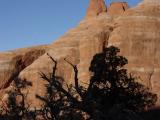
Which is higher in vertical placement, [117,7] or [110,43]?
[117,7]

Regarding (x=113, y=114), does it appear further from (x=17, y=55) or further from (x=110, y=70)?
(x=17, y=55)

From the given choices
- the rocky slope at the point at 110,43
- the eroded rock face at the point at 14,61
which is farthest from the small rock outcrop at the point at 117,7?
the rocky slope at the point at 110,43

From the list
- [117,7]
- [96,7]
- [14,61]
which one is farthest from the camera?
[96,7]

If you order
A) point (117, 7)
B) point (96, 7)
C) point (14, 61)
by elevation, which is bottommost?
point (14, 61)

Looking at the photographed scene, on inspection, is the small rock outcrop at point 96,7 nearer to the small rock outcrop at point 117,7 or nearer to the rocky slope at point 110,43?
the small rock outcrop at point 117,7

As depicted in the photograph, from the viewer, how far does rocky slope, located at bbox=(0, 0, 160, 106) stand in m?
75.6

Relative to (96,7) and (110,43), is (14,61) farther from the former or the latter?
(96,7)

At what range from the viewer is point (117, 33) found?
261 feet

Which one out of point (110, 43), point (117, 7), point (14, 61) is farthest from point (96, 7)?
point (110, 43)

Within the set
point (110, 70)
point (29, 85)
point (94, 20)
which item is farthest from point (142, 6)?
point (110, 70)

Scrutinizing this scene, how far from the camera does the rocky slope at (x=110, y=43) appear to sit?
75562 millimetres

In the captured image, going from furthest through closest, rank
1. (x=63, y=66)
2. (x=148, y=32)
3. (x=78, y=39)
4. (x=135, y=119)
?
(x=78, y=39)
(x=63, y=66)
(x=148, y=32)
(x=135, y=119)

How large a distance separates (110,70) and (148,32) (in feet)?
110

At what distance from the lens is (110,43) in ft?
259
